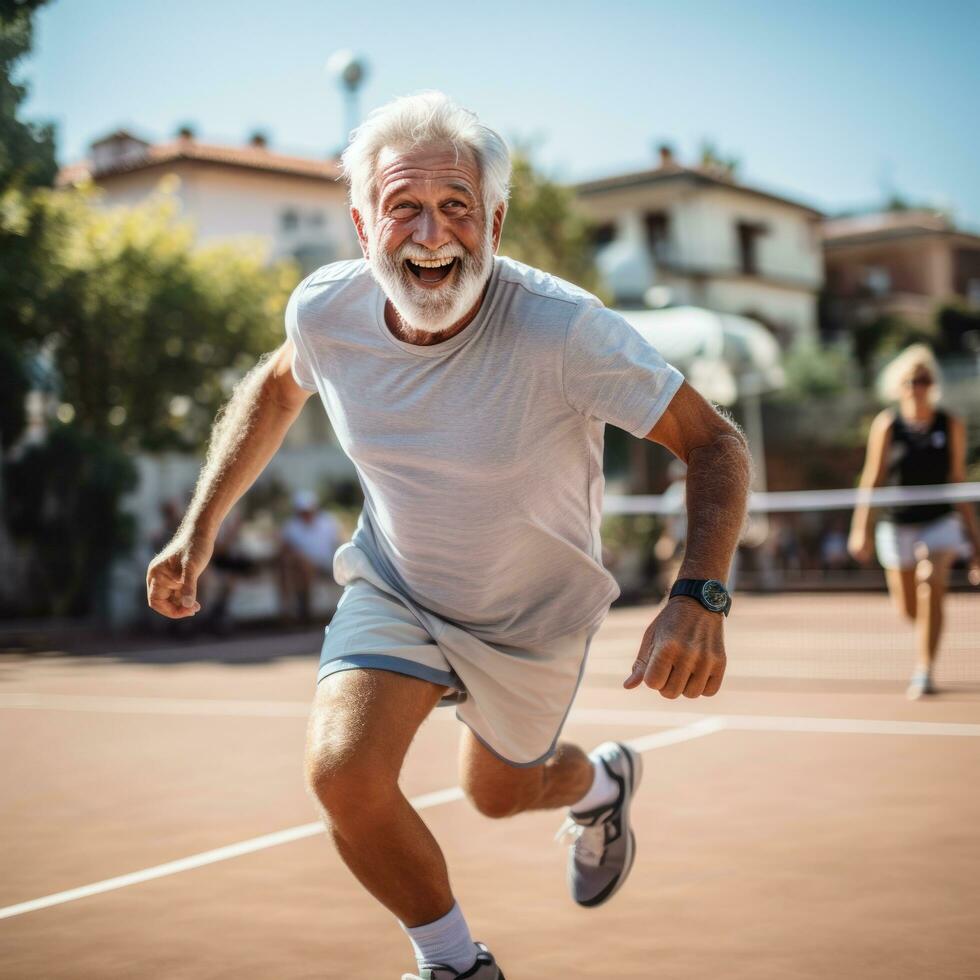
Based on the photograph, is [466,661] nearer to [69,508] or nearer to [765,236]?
[69,508]

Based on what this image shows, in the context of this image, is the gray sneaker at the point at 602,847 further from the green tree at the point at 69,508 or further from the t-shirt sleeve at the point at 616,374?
the green tree at the point at 69,508

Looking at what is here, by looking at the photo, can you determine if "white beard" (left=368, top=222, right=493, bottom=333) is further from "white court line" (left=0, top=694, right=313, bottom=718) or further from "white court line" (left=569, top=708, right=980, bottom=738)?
"white court line" (left=0, top=694, right=313, bottom=718)

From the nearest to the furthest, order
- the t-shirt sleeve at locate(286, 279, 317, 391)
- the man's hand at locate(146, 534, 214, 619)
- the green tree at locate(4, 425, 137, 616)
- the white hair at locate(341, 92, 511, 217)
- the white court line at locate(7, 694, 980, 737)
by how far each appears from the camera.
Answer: the white hair at locate(341, 92, 511, 217), the t-shirt sleeve at locate(286, 279, 317, 391), the man's hand at locate(146, 534, 214, 619), the white court line at locate(7, 694, 980, 737), the green tree at locate(4, 425, 137, 616)

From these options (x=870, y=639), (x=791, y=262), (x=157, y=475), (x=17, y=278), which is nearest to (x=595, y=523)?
(x=870, y=639)

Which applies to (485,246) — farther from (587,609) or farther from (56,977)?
(56,977)

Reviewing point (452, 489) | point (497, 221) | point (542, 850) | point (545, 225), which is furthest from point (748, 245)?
point (452, 489)

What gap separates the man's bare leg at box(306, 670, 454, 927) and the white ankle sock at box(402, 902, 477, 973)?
0.02 meters

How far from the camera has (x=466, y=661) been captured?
381 cm

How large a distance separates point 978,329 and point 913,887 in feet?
→ 157

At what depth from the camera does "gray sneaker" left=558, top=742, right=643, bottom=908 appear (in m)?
4.44

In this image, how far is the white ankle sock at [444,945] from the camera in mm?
3266

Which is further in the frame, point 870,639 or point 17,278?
point 17,278

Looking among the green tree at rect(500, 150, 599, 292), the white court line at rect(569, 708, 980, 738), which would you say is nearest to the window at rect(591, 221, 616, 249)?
the green tree at rect(500, 150, 599, 292)

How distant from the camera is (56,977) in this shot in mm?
3785
